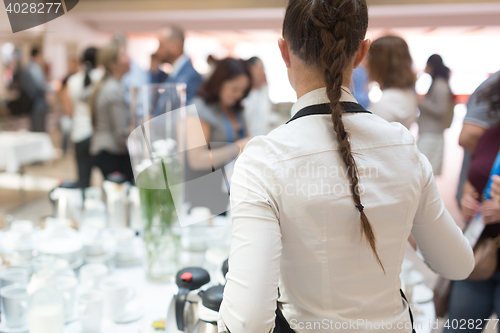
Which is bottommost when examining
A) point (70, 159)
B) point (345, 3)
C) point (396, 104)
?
point (70, 159)

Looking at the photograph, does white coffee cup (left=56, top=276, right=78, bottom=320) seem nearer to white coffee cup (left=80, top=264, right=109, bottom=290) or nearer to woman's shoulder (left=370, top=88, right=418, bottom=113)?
white coffee cup (left=80, top=264, right=109, bottom=290)

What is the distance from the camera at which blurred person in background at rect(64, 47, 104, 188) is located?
3.08 meters

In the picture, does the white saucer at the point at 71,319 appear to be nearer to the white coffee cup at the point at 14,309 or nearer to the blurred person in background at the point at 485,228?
the white coffee cup at the point at 14,309

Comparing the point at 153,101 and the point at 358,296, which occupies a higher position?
the point at 153,101

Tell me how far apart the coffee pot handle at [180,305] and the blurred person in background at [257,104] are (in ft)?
8.44

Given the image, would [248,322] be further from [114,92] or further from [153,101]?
[114,92]

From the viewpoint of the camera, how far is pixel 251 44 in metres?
9.29

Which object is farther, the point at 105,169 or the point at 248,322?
the point at 105,169

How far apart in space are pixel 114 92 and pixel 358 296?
241 centimetres

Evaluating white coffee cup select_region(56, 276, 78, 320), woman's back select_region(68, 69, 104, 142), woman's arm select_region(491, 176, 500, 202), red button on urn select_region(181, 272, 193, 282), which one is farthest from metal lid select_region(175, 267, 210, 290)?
woman's back select_region(68, 69, 104, 142)

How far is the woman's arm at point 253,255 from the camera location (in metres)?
0.59

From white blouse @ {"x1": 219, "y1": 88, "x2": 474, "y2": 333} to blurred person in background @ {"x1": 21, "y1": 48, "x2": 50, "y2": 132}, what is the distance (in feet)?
20.1

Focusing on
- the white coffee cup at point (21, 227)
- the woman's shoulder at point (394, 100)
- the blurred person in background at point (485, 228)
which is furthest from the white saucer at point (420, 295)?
the white coffee cup at point (21, 227)

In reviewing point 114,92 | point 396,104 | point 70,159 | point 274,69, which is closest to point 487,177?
point 396,104
